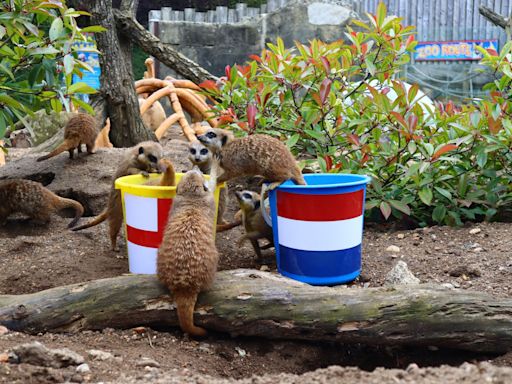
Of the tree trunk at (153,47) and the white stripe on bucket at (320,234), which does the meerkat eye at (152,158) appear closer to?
the white stripe on bucket at (320,234)

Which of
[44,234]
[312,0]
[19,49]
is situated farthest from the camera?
[312,0]

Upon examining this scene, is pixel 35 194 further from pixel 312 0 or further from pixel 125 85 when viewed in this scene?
pixel 312 0

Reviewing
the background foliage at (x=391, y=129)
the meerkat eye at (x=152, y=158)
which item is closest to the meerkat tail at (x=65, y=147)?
the background foliage at (x=391, y=129)

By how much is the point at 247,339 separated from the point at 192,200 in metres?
0.60


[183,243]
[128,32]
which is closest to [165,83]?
[128,32]

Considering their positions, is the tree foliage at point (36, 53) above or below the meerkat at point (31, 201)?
above

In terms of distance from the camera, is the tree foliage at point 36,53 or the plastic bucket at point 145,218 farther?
the plastic bucket at point 145,218

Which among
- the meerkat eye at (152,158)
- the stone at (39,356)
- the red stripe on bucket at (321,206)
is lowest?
the stone at (39,356)

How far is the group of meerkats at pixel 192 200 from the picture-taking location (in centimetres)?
228

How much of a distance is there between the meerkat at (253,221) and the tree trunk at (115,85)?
2.30 metres

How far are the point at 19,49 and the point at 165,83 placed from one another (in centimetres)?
464

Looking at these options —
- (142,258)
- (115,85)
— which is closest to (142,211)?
(142,258)

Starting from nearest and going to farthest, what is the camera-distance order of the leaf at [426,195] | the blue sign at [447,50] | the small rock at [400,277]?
the small rock at [400,277]
the leaf at [426,195]
the blue sign at [447,50]

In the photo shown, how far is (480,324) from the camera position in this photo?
7.29 feet
